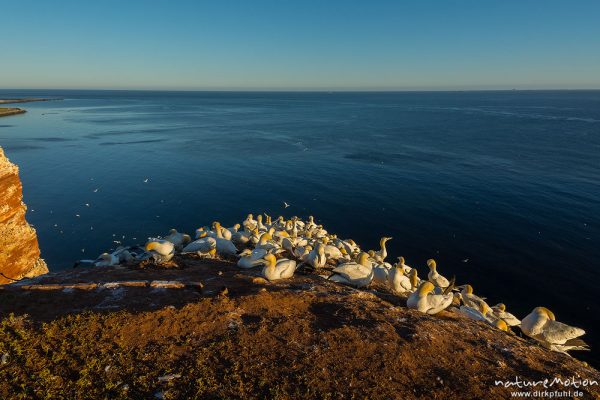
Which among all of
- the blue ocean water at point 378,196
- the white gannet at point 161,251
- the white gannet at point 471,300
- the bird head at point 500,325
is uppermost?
the white gannet at point 161,251

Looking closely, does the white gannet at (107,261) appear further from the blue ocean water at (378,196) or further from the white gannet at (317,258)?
the blue ocean water at (378,196)

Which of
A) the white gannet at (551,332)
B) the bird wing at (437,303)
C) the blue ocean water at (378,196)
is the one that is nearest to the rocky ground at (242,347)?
the bird wing at (437,303)

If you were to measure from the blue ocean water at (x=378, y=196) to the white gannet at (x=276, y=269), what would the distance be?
1388cm

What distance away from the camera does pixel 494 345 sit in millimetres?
8359

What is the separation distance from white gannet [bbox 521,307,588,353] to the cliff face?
19.0 meters

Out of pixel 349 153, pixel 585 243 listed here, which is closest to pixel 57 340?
pixel 585 243

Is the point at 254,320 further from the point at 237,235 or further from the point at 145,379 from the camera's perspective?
the point at 237,235

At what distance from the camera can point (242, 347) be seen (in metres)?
7.22

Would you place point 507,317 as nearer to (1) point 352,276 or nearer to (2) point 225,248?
(1) point 352,276

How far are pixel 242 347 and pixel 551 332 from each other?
29.4 ft

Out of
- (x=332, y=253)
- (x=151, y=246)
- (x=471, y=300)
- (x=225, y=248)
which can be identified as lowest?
(x=471, y=300)

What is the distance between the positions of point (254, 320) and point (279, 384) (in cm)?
203

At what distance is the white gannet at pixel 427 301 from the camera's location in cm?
975

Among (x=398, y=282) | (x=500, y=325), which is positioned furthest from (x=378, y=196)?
(x=500, y=325)
